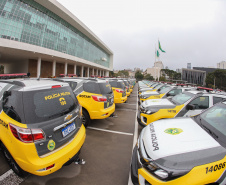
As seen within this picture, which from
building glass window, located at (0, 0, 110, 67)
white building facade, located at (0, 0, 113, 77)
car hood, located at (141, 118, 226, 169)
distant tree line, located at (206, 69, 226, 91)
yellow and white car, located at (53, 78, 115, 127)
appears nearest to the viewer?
car hood, located at (141, 118, 226, 169)

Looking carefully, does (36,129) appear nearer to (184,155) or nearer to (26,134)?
(26,134)

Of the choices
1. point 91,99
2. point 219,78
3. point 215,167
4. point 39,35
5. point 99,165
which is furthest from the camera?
point 219,78

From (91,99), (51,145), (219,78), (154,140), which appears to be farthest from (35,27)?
(219,78)

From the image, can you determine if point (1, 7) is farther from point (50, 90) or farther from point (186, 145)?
point (186, 145)

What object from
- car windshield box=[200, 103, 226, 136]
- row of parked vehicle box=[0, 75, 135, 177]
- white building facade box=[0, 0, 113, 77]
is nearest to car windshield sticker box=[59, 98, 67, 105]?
row of parked vehicle box=[0, 75, 135, 177]

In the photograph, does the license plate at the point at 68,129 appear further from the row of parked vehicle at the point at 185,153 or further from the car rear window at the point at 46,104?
the row of parked vehicle at the point at 185,153

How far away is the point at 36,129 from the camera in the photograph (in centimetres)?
195

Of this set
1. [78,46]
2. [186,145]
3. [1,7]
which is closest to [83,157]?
[186,145]

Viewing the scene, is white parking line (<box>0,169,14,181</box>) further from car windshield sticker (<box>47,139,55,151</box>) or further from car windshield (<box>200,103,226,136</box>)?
car windshield (<box>200,103,226,136</box>)

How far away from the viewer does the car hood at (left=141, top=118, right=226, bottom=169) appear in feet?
5.30

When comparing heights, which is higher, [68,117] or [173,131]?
[68,117]

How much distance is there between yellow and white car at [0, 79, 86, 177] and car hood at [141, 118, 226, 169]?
1.45 m

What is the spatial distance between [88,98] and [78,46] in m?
36.2

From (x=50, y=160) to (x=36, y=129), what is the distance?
0.53 m
